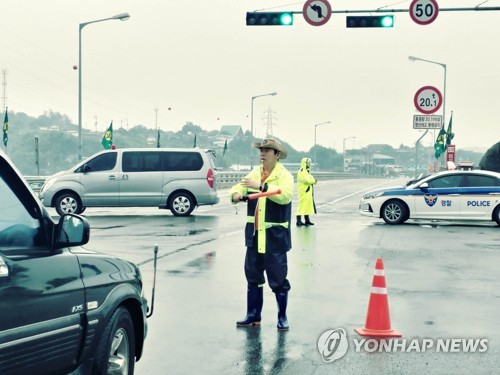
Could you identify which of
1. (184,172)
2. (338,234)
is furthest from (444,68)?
(338,234)

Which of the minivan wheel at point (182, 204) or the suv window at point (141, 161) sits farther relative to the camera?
the suv window at point (141, 161)

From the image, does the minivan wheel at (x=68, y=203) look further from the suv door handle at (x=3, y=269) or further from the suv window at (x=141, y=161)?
the suv door handle at (x=3, y=269)

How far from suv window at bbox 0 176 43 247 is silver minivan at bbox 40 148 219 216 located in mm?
20178

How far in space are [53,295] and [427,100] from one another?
24290 millimetres

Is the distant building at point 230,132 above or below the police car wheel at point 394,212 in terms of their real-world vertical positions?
above

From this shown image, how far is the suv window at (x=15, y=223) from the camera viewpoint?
420 cm

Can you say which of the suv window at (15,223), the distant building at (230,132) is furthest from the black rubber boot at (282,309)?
the distant building at (230,132)

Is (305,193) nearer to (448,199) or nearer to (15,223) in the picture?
(448,199)

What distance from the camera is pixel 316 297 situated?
1001 centimetres

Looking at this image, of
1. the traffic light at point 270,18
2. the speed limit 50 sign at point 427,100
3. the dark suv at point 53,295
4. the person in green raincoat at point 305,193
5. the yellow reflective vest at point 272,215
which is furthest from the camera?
the speed limit 50 sign at point 427,100

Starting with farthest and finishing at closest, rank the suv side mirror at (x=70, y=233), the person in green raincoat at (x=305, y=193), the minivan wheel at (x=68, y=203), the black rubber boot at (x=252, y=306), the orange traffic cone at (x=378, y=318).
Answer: the minivan wheel at (x=68, y=203) → the person in green raincoat at (x=305, y=193) → the black rubber boot at (x=252, y=306) → the orange traffic cone at (x=378, y=318) → the suv side mirror at (x=70, y=233)

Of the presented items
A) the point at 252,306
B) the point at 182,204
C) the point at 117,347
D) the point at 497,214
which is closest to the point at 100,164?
the point at 182,204

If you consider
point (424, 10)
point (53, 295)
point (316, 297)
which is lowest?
point (316, 297)

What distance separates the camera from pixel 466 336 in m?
7.86
